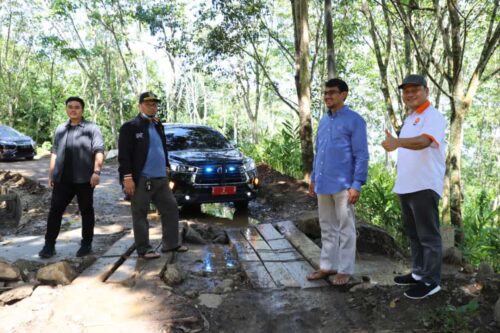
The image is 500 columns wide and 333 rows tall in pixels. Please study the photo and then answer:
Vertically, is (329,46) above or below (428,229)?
above

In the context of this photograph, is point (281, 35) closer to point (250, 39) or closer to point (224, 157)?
point (250, 39)

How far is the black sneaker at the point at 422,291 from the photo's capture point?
3.72 m

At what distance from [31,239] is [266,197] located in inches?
218

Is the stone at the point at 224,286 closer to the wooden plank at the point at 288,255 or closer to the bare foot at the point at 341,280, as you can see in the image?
the wooden plank at the point at 288,255

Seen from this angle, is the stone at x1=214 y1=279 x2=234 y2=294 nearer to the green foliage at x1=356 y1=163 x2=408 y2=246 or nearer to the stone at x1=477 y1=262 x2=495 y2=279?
the stone at x1=477 y1=262 x2=495 y2=279

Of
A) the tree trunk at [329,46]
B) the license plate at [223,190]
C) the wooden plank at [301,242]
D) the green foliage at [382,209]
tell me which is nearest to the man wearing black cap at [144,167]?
the wooden plank at [301,242]

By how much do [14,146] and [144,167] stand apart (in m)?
14.8

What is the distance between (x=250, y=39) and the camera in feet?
51.5

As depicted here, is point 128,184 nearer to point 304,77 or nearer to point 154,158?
point 154,158

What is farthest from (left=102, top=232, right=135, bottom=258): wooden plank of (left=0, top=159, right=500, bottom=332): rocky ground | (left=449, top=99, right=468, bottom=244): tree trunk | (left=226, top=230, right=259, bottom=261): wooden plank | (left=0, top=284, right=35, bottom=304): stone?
(left=449, top=99, right=468, bottom=244): tree trunk

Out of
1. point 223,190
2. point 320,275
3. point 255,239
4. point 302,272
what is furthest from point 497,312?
point 223,190

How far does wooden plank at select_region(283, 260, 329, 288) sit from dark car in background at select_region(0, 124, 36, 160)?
51.6 ft

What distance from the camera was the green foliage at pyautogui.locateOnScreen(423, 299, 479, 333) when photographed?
126 inches

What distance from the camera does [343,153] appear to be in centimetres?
409
